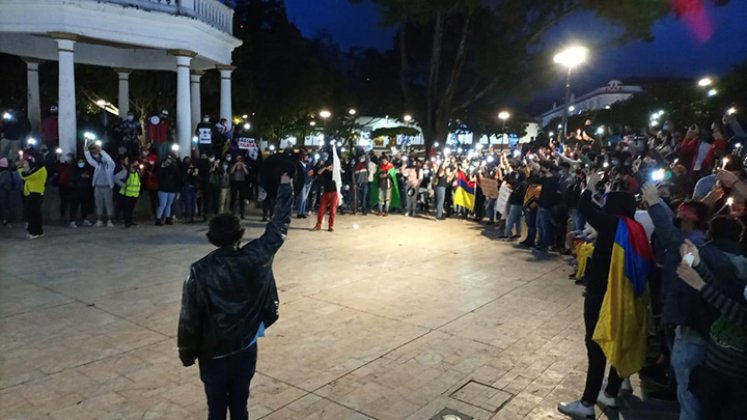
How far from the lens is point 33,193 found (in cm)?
1098

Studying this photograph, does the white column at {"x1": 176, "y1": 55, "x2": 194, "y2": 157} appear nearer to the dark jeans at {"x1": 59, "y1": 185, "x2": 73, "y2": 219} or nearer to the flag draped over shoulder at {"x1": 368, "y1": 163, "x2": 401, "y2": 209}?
the dark jeans at {"x1": 59, "y1": 185, "x2": 73, "y2": 219}

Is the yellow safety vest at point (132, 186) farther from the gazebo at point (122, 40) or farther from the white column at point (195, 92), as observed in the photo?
the white column at point (195, 92)

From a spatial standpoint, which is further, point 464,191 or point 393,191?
point 393,191

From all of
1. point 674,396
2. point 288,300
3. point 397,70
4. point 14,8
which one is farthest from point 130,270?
point 397,70

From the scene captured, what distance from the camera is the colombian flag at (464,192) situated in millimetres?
16312

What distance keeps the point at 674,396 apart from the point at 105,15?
14.9m

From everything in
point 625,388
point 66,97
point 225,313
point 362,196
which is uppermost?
point 66,97

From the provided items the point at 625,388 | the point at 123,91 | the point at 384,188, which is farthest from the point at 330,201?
the point at 123,91

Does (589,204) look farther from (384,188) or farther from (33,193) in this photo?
(384,188)

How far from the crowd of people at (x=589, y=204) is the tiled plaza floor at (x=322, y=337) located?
35.3 inches

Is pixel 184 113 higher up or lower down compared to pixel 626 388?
higher up

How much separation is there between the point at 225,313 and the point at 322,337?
3.11 meters

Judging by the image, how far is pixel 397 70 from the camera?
36531mm

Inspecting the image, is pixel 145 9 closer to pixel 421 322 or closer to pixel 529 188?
pixel 529 188
